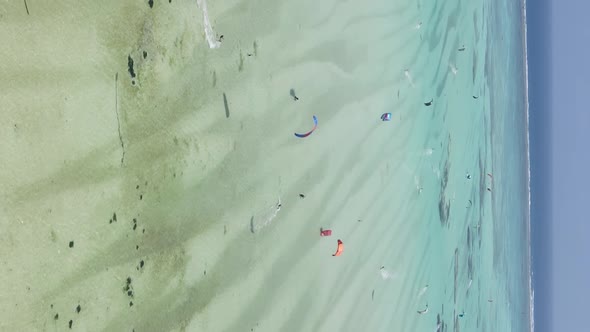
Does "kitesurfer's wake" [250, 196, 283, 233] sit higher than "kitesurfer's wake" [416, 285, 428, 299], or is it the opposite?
"kitesurfer's wake" [250, 196, 283, 233]

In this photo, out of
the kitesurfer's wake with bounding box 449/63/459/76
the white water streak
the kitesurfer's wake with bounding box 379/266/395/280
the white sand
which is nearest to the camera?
the white sand

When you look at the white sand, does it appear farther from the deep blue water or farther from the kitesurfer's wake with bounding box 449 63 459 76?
the deep blue water

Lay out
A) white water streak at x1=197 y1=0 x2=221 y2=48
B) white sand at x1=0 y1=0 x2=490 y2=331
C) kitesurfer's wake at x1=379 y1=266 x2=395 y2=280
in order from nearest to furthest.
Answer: white sand at x1=0 y1=0 x2=490 y2=331, white water streak at x1=197 y1=0 x2=221 y2=48, kitesurfer's wake at x1=379 y1=266 x2=395 y2=280

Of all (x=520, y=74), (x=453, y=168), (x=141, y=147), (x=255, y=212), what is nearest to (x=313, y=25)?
(x=255, y=212)

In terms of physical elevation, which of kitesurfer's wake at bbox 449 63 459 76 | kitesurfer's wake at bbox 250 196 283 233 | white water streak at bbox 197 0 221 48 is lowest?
kitesurfer's wake at bbox 250 196 283 233

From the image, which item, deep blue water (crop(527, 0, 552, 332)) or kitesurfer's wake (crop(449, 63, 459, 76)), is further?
deep blue water (crop(527, 0, 552, 332))

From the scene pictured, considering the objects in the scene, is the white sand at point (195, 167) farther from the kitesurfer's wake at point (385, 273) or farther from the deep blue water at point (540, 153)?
the deep blue water at point (540, 153)

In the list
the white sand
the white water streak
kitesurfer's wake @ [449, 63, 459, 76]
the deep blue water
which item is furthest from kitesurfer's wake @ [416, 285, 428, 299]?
the deep blue water

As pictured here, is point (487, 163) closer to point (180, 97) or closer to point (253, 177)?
point (253, 177)
